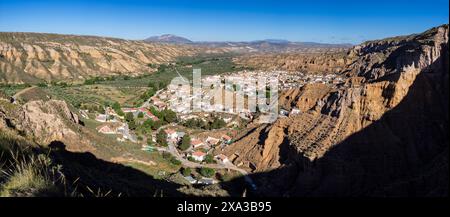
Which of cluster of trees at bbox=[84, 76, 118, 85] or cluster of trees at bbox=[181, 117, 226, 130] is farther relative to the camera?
cluster of trees at bbox=[84, 76, 118, 85]

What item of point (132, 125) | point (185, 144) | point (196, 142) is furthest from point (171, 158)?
point (132, 125)

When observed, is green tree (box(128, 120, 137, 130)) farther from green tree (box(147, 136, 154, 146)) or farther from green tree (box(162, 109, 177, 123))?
green tree (box(162, 109, 177, 123))

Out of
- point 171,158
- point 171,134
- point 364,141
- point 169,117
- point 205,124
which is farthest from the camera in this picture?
point 169,117

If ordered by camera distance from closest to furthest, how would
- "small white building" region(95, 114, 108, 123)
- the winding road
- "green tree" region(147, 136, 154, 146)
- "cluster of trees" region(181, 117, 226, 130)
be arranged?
the winding road, "green tree" region(147, 136, 154, 146), "small white building" region(95, 114, 108, 123), "cluster of trees" region(181, 117, 226, 130)

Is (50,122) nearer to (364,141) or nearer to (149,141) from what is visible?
(149,141)

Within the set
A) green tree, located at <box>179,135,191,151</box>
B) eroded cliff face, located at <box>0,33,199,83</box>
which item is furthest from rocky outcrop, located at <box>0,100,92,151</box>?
eroded cliff face, located at <box>0,33,199,83</box>
